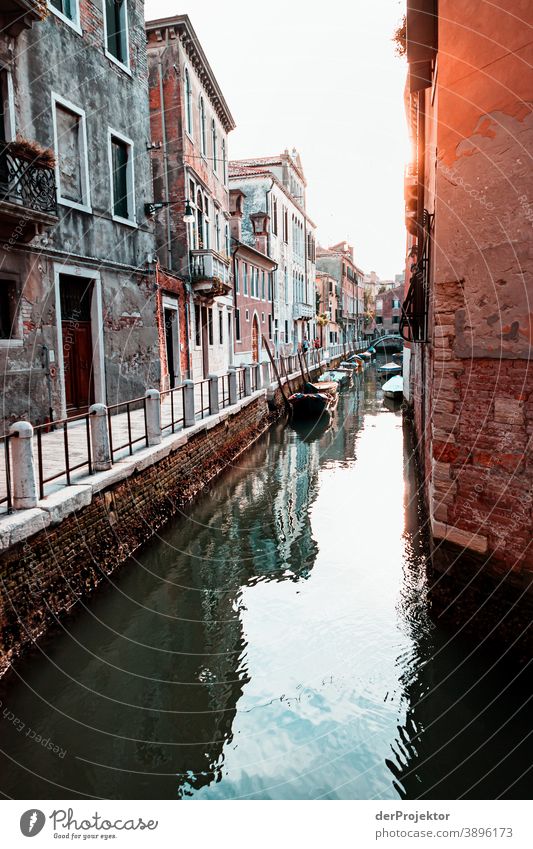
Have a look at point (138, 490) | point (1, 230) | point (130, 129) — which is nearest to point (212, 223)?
point (130, 129)

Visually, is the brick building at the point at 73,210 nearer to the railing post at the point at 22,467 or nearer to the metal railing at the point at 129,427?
the metal railing at the point at 129,427

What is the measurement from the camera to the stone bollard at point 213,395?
11.6 metres

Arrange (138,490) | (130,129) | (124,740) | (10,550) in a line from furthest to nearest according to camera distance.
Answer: (130,129) < (138,490) < (10,550) < (124,740)

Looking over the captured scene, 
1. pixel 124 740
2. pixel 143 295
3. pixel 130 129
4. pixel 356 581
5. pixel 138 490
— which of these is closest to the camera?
pixel 124 740

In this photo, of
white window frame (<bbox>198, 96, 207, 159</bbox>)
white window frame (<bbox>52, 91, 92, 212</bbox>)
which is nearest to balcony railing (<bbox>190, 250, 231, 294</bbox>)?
white window frame (<bbox>198, 96, 207, 159</bbox>)

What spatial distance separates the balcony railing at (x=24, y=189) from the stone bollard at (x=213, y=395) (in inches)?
178

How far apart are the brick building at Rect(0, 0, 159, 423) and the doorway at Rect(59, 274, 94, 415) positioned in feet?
0.09

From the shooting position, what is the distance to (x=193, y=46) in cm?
1546

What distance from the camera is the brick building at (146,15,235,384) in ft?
48.5

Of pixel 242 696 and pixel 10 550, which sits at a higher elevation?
pixel 10 550

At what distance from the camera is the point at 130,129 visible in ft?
38.0

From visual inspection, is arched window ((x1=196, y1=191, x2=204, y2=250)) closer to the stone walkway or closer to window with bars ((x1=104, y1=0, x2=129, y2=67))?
window with bars ((x1=104, y1=0, x2=129, y2=67))

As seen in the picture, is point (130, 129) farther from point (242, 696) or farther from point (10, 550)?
point (242, 696)

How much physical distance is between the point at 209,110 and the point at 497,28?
16.4 m
